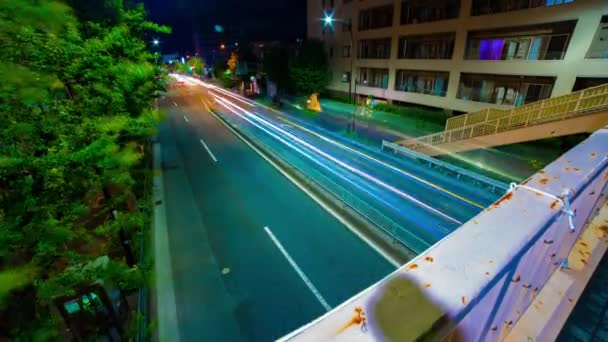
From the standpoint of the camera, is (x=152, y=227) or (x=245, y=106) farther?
(x=245, y=106)

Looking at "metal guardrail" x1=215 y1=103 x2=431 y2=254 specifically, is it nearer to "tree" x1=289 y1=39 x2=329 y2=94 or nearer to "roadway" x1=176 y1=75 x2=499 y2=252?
"roadway" x1=176 y1=75 x2=499 y2=252

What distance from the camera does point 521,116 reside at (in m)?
12.2

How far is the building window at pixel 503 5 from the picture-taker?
1595 cm

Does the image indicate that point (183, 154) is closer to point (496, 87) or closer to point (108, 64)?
point (108, 64)

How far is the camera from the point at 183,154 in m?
17.2

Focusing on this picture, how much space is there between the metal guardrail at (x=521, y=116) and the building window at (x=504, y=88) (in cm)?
707

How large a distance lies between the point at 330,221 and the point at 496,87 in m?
18.5

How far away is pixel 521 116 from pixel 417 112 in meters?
11.8

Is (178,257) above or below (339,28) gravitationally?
below

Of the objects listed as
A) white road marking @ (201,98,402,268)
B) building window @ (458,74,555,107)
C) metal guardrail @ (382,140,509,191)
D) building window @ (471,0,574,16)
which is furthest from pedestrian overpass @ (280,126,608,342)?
building window @ (471,0,574,16)

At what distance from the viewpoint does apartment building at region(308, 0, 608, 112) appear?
14.7 m

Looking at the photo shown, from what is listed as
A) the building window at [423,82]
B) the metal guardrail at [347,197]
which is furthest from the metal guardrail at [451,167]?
the building window at [423,82]

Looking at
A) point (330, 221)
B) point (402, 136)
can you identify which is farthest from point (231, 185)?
point (402, 136)

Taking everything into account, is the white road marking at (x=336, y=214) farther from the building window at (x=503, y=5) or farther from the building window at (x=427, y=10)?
the building window at (x=427, y=10)
